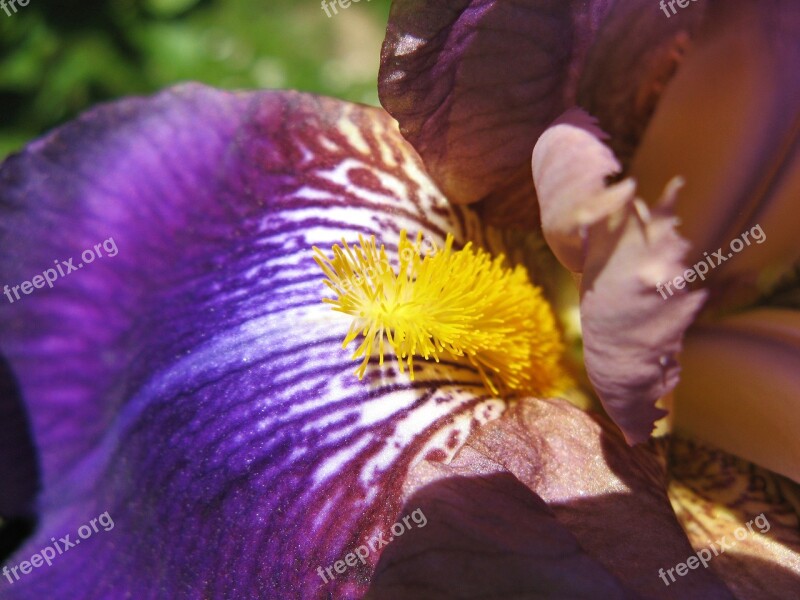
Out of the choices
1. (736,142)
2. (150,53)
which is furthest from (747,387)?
(150,53)

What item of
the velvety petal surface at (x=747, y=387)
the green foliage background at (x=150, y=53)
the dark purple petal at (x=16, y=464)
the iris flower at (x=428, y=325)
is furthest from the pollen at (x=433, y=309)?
the green foliage background at (x=150, y=53)

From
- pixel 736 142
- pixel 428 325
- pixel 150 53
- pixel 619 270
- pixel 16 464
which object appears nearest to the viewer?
pixel 619 270

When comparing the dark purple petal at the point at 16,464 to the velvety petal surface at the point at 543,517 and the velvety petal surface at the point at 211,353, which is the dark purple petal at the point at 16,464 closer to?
the velvety petal surface at the point at 211,353

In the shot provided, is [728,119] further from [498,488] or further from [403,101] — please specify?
[498,488]

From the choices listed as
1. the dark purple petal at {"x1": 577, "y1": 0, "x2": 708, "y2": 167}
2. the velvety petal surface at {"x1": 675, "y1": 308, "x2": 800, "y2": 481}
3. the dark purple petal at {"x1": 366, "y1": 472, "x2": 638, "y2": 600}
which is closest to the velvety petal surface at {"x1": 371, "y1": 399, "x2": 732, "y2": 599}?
the dark purple petal at {"x1": 366, "y1": 472, "x2": 638, "y2": 600}

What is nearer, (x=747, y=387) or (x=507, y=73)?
(x=507, y=73)

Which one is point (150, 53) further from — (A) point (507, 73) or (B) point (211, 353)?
(A) point (507, 73)
